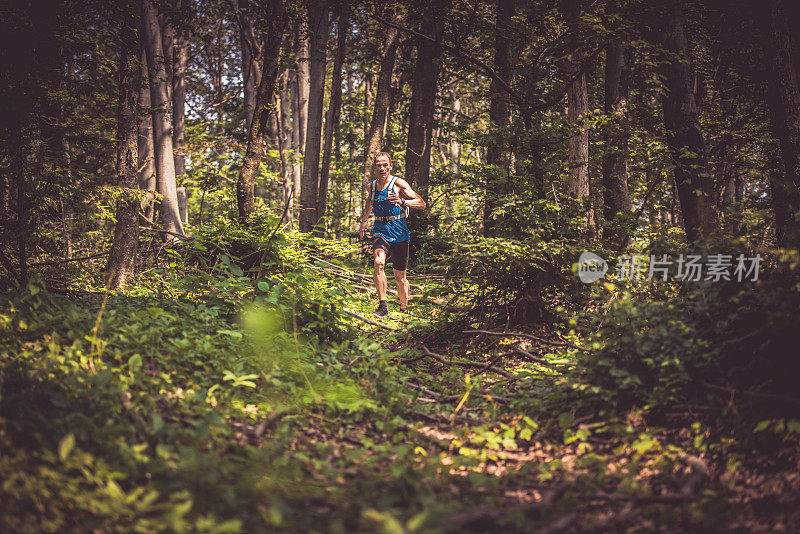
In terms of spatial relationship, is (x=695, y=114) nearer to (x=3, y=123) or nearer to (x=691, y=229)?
(x=691, y=229)

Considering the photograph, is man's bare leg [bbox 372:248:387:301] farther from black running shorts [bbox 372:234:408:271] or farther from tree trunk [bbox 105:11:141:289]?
tree trunk [bbox 105:11:141:289]

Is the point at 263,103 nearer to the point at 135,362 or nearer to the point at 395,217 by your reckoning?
the point at 395,217

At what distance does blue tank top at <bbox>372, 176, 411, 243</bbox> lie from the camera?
23.2 ft

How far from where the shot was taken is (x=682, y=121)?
6.77 metres

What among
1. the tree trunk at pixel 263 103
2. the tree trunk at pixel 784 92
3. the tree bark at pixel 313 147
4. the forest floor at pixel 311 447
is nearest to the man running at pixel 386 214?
the tree trunk at pixel 263 103

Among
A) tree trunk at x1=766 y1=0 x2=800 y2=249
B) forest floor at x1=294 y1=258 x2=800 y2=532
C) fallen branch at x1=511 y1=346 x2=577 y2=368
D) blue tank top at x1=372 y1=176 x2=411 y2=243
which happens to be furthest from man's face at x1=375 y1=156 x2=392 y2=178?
tree trunk at x1=766 y1=0 x2=800 y2=249

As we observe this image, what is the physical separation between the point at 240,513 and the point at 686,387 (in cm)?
274

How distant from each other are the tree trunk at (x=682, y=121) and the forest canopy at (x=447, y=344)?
0.04 metres

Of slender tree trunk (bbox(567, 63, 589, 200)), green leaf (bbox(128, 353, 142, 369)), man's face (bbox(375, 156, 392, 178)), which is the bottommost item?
green leaf (bbox(128, 353, 142, 369))

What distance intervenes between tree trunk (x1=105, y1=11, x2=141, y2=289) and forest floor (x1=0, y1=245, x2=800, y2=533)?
4.42 metres

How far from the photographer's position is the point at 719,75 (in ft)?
35.7

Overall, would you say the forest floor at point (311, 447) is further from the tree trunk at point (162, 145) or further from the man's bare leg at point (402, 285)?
the tree trunk at point (162, 145)

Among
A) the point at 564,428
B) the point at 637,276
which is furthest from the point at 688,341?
the point at 637,276

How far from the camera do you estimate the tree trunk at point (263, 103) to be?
8.11 metres
